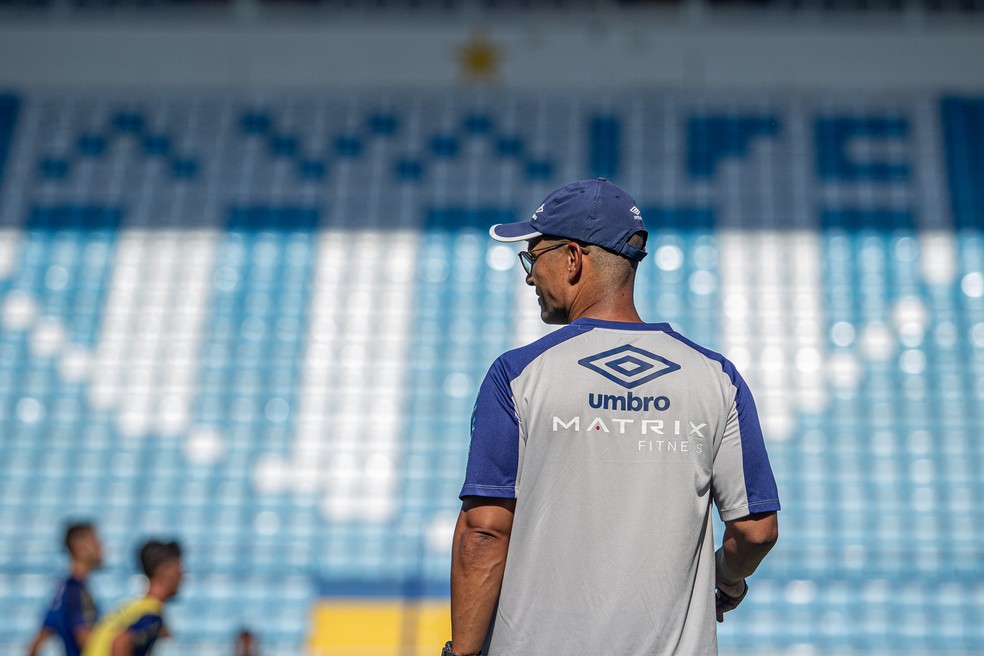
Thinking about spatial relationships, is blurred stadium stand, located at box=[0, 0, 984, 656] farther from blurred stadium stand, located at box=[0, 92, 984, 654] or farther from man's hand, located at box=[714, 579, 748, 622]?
man's hand, located at box=[714, 579, 748, 622]

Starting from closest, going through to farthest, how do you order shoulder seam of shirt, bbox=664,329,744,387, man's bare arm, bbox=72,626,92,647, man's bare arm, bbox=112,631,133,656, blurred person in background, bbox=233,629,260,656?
1. shoulder seam of shirt, bbox=664,329,744,387
2. man's bare arm, bbox=112,631,133,656
3. man's bare arm, bbox=72,626,92,647
4. blurred person in background, bbox=233,629,260,656

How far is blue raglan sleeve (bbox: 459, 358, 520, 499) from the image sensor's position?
1416 millimetres

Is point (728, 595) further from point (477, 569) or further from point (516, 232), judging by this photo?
point (516, 232)

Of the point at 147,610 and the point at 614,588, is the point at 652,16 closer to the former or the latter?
the point at 147,610

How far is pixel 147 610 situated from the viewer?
3.06 m

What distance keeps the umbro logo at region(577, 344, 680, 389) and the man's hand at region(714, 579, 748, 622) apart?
1.16ft

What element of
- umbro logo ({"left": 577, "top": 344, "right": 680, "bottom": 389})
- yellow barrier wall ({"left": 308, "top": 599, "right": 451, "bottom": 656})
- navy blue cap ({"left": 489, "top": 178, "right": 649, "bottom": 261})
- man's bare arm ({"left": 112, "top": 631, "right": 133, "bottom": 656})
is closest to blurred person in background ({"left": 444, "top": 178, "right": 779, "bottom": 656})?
umbro logo ({"left": 577, "top": 344, "right": 680, "bottom": 389})

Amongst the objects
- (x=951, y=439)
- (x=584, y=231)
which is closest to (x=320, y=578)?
(x=951, y=439)

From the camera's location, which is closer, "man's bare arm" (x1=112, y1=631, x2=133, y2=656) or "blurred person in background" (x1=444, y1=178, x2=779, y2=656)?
"blurred person in background" (x1=444, y1=178, x2=779, y2=656)

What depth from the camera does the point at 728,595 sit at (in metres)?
1.58

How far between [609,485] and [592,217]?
400 millimetres

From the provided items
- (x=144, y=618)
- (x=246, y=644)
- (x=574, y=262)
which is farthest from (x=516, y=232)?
(x=246, y=644)

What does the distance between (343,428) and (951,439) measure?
4.10 m

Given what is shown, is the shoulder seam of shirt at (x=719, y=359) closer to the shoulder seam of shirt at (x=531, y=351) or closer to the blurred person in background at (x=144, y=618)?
the shoulder seam of shirt at (x=531, y=351)
